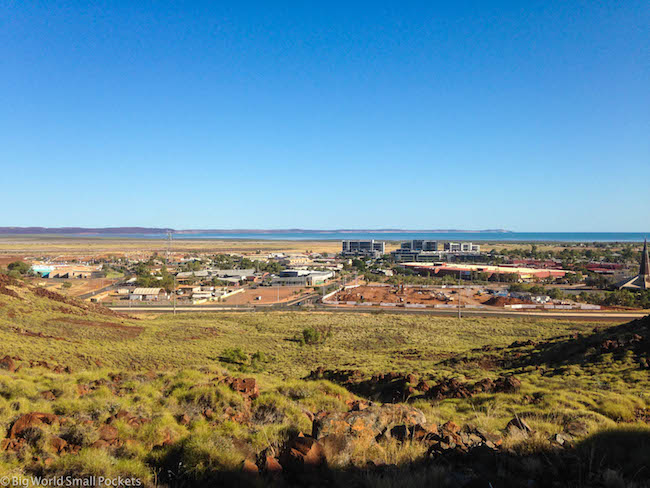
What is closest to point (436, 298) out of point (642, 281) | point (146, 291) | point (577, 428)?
point (642, 281)

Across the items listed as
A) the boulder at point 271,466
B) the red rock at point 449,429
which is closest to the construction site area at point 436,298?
the red rock at point 449,429

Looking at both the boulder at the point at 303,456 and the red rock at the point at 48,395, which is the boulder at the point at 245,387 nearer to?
the red rock at the point at 48,395

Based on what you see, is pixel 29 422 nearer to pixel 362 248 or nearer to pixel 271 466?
pixel 271 466

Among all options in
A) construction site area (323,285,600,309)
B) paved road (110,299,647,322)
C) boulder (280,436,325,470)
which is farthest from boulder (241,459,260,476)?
construction site area (323,285,600,309)

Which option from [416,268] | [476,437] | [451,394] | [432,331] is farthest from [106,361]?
[416,268]

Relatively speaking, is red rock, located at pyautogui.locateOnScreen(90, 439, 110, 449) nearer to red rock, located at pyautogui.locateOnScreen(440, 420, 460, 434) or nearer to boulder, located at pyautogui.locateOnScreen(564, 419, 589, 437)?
red rock, located at pyautogui.locateOnScreen(440, 420, 460, 434)
